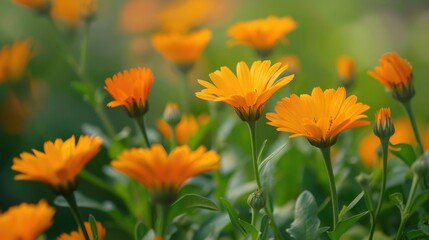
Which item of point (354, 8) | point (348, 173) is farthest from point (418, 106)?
point (348, 173)

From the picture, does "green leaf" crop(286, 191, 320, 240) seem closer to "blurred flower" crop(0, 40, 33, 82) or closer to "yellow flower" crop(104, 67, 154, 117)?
"yellow flower" crop(104, 67, 154, 117)

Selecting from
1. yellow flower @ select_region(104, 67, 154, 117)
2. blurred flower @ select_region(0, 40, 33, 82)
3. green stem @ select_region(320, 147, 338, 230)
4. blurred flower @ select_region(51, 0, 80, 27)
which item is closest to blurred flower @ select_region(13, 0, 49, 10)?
blurred flower @ select_region(0, 40, 33, 82)

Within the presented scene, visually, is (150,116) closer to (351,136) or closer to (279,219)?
(351,136)

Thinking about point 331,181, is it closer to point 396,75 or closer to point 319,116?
point 319,116

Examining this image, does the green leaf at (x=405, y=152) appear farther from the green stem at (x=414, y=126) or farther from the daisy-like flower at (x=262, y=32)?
the daisy-like flower at (x=262, y=32)

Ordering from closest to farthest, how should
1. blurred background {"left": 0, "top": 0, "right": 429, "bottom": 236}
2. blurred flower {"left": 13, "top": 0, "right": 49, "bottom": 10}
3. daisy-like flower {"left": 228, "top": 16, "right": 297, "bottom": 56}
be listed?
1. daisy-like flower {"left": 228, "top": 16, "right": 297, "bottom": 56}
2. blurred flower {"left": 13, "top": 0, "right": 49, "bottom": 10}
3. blurred background {"left": 0, "top": 0, "right": 429, "bottom": 236}

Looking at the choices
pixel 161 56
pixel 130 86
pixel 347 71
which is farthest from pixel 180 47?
pixel 161 56
